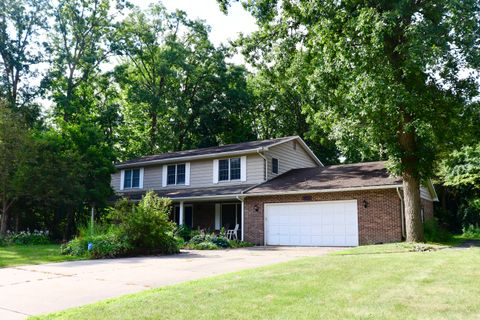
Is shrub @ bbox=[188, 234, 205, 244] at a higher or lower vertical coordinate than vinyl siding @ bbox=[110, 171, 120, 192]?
lower


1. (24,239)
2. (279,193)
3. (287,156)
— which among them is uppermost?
(287,156)

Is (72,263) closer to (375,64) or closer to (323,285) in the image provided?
(323,285)

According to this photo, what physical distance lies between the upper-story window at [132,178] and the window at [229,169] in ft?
21.6

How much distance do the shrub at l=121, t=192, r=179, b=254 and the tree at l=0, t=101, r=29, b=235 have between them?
344 inches

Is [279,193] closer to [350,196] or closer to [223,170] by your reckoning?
[350,196]

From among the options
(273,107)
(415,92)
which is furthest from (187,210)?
(273,107)

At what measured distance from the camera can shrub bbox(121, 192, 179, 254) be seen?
14.2m

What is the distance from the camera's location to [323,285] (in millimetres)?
6996

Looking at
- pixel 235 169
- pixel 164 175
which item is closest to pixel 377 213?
pixel 235 169

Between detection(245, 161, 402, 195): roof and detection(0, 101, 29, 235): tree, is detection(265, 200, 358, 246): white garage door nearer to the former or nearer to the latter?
detection(245, 161, 402, 195): roof

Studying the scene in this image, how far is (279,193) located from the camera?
62.5 ft

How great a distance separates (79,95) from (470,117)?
1105 inches

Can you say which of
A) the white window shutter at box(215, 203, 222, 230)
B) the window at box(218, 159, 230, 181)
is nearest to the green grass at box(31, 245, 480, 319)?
the window at box(218, 159, 230, 181)

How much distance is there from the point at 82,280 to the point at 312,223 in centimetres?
1193
